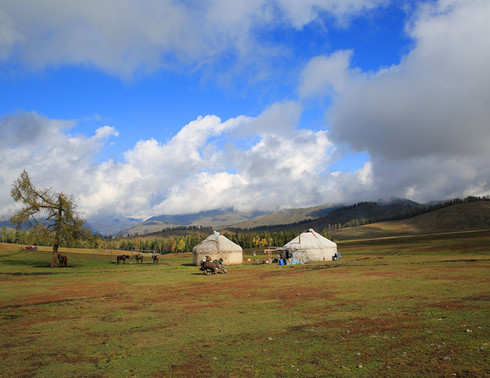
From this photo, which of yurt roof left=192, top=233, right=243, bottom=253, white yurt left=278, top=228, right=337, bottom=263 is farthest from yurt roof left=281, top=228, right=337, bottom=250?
yurt roof left=192, top=233, right=243, bottom=253

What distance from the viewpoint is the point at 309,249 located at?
56.7 meters

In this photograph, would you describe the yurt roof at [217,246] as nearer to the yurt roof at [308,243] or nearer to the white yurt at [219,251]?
the white yurt at [219,251]

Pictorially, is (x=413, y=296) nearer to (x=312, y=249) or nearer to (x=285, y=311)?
(x=285, y=311)

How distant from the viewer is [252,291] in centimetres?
2161

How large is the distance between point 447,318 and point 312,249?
46353mm

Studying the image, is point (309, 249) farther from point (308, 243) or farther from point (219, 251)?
point (219, 251)

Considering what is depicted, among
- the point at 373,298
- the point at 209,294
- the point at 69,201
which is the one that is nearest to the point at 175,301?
the point at 209,294

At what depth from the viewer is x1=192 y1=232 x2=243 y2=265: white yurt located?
53750 mm

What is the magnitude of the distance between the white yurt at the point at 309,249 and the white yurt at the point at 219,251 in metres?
7.73

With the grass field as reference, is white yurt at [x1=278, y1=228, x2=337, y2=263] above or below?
below

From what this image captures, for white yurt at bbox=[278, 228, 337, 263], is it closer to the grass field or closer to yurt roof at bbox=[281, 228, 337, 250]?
yurt roof at bbox=[281, 228, 337, 250]

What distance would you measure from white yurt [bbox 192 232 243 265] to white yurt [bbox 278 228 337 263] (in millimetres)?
7726

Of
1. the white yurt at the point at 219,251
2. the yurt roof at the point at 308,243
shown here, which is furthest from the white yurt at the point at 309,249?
the white yurt at the point at 219,251

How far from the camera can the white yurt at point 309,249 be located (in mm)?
55781
